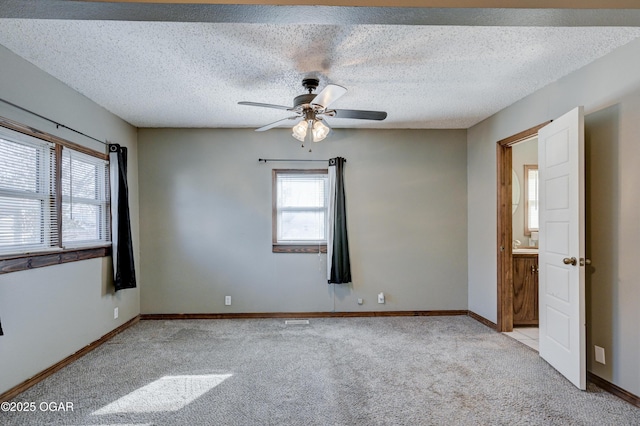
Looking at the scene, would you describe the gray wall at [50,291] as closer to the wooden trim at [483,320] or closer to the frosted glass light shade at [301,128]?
the frosted glass light shade at [301,128]

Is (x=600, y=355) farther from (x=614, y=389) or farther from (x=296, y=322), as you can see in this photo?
(x=296, y=322)

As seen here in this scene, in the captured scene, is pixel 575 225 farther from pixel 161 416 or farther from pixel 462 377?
pixel 161 416

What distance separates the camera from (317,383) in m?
2.82

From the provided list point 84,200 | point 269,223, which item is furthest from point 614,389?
point 84,200

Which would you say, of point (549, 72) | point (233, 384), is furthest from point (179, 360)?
point (549, 72)

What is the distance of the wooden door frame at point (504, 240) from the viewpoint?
13.5ft

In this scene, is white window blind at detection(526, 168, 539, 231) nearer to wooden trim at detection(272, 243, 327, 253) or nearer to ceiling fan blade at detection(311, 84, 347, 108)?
wooden trim at detection(272, 243, 327, 253)

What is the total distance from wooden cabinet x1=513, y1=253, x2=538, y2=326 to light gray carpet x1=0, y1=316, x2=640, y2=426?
463mm

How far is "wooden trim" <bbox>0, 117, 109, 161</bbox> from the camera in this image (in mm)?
2633

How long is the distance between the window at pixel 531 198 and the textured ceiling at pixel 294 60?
4.94 feet

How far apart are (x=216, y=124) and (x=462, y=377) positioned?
3.93 meters

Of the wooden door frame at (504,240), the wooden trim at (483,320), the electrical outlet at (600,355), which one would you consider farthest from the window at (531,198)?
the electrical outlet at (600,355)

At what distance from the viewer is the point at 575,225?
2.72 m

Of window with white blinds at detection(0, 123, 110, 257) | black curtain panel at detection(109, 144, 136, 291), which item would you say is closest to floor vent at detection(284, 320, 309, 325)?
black curtain panel at detection(109, 144, 136, 291)
